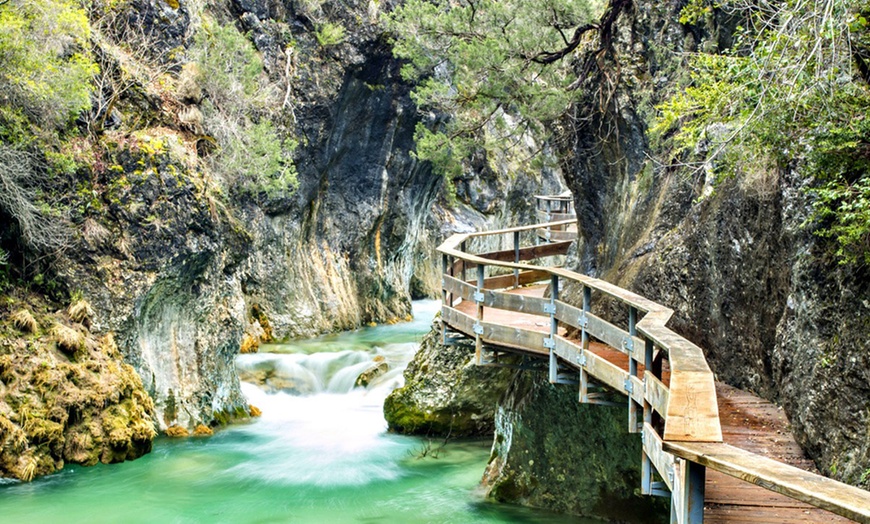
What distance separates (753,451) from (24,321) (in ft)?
36.4

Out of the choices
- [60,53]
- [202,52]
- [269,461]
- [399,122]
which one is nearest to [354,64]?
[399,122]

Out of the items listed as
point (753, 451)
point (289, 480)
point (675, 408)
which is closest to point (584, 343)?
point (753, 451)

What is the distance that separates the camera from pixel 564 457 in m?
10.6

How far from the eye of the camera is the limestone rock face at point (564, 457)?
966 cm

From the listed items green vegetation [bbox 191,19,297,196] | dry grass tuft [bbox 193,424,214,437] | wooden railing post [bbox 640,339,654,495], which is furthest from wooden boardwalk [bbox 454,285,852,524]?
green vegetation [bbox 191,19,297,196]

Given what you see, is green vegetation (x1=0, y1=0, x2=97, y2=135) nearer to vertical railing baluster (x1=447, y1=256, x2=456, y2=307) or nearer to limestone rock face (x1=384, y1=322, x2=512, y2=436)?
vertical railing baluster (x1=447, y1=256, x2=456, y2=307)

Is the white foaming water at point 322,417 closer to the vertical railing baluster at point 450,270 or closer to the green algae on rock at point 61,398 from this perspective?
the green algae on rock at point 61,398

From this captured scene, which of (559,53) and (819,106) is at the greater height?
(559,53)

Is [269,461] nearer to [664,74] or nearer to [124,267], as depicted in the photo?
[124,267]

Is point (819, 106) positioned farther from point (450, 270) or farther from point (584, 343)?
point (450, 270)

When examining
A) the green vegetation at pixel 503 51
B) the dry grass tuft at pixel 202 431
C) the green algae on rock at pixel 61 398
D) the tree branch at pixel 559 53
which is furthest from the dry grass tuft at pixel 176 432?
the tree branch at pixel 559 53

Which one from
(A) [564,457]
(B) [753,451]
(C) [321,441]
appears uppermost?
(B) [753,451]

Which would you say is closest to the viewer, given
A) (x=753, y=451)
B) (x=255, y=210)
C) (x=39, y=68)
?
(x=753, y=451)

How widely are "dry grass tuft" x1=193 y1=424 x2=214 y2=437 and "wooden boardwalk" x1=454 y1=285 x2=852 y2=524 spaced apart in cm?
829
